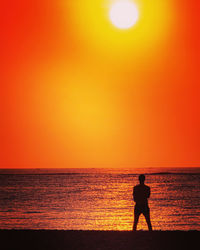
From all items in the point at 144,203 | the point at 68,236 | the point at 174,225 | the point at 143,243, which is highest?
the point at 174,225

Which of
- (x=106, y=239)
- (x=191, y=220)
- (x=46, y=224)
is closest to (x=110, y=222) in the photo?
(x=46, y=224)

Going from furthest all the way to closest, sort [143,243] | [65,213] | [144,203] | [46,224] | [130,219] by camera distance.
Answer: [65,213]
[130,219]
[46,224]
[144,203]
[143,243]

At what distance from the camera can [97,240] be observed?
18297mm

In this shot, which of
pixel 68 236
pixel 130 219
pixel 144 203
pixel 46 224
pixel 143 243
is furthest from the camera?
pixel 130 219

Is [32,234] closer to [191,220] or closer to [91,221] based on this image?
[91,221]

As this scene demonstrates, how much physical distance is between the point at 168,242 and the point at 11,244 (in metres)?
4.98

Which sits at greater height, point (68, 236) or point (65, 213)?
point (65, 213)

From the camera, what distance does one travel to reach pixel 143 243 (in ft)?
57.7

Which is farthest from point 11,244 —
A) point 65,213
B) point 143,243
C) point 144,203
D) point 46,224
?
point 65,213

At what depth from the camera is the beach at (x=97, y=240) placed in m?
17.1

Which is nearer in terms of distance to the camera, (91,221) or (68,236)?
(68,236)

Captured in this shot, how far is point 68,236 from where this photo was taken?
1945cm

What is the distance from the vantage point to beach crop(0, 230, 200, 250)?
56.2ft

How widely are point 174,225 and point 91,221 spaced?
6016 mm
